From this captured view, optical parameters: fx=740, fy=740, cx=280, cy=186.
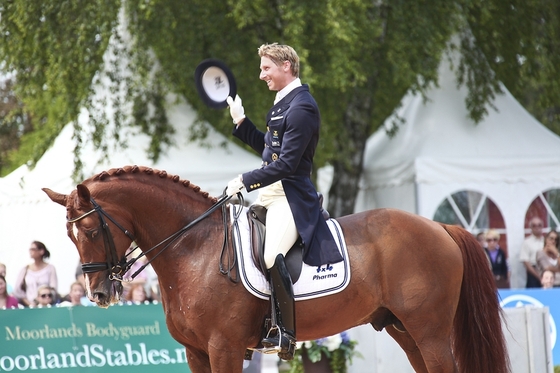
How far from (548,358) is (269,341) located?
3.32 m

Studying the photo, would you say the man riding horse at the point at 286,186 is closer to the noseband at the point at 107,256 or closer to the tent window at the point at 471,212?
the noseband at the point at 107,256

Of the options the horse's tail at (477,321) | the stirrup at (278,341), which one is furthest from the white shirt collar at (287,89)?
the horse's tail at (477,321)

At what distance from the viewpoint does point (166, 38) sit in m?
12.2

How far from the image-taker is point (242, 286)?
479cm

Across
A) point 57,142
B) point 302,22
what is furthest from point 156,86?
point 302,22

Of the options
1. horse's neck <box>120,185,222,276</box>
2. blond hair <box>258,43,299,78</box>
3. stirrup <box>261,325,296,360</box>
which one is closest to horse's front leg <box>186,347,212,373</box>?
stirrup <box>261,325,296,360</box>

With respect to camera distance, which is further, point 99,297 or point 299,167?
point 299,167

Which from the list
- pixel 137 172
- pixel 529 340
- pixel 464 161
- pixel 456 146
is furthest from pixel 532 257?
pixel 137 172

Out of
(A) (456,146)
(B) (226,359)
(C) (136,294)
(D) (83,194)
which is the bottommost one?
(B) (226,359)

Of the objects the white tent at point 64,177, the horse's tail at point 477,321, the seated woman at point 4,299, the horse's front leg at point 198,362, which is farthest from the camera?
the white tent at point 64,177

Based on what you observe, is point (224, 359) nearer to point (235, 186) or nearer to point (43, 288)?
point (235, 186)

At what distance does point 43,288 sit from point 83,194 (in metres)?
4.44

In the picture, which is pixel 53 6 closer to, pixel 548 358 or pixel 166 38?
pixel 166 38

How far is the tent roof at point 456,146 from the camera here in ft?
40.3
